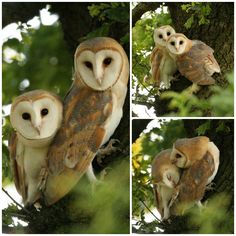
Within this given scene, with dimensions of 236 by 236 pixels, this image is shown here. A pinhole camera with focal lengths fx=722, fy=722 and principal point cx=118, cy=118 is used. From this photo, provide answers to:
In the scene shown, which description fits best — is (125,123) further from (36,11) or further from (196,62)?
(36,11)

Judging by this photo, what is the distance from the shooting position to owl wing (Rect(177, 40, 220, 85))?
7.99ft

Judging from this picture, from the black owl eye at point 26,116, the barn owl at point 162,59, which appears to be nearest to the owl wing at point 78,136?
the black owl eye at point 26,116

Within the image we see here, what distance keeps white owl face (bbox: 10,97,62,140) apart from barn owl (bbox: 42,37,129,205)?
4 cm

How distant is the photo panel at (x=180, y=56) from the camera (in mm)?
2421

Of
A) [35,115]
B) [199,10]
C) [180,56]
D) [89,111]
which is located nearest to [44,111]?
[35,115]

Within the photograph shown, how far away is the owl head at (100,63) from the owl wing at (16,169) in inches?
12.1

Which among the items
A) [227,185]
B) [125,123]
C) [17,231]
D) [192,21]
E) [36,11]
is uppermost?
[36,11]

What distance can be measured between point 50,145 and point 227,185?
0.62m

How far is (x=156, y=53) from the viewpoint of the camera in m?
2.49

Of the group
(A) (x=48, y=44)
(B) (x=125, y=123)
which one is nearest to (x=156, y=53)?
(B) (x=125, y=123)

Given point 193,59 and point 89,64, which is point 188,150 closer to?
point 193,59

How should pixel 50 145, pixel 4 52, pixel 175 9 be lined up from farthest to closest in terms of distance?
pixel 4 52 < pixel 175 9 < pixel 50 145

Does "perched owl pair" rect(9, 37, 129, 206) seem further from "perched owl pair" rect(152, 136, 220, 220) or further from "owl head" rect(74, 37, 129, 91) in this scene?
"perched owl pair" rect(152, 136, 220, 220)

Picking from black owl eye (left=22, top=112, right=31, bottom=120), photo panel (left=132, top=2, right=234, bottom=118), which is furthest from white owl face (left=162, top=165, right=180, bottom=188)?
black owl eye (left=22, top=112, right=31, bottom=120)
